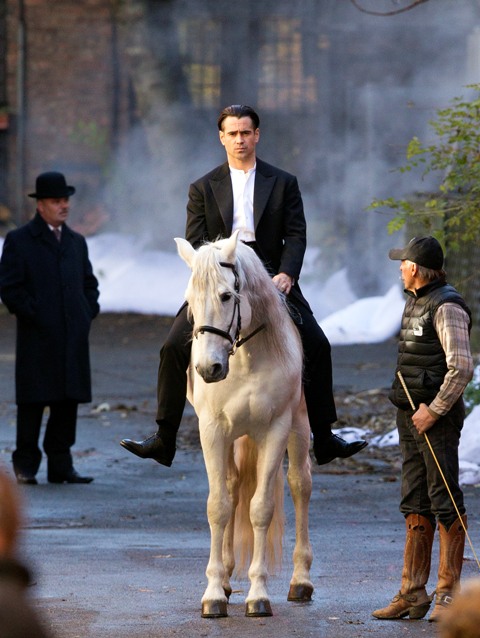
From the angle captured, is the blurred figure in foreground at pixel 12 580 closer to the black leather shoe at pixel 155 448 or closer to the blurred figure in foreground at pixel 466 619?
the blurred figure in foreground at pixel 466 619

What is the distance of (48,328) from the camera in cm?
1029

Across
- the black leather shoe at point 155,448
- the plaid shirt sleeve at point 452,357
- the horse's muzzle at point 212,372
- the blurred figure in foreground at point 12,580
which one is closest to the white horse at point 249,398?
the horse's muzzle at point 212,372

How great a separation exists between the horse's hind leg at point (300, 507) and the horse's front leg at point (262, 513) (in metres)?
0.32

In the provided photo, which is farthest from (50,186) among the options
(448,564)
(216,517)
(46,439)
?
(448,564)

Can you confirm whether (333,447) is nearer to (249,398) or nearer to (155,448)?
(155,448)

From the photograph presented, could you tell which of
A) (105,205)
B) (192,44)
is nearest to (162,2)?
(192,44)

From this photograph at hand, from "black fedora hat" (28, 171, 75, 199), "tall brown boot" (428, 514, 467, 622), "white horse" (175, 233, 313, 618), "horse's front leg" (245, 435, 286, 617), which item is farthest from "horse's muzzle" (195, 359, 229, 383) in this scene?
"black fedora hat" (28, 171, 75, 199)

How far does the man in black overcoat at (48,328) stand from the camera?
10102mm

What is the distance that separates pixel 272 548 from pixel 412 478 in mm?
857

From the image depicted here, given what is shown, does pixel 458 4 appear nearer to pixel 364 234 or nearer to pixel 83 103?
pixel 364 234

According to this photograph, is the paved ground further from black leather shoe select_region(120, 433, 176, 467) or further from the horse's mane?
the horse's mane

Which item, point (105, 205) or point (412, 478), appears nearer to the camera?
point (412, 478)

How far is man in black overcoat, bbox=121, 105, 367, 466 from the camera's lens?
6.56 m

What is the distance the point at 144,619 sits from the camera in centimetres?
578
